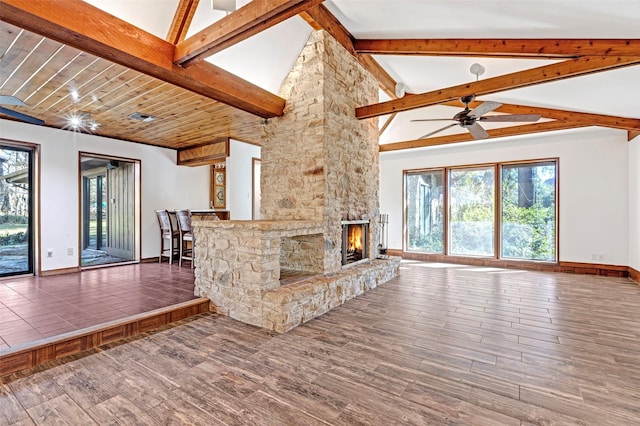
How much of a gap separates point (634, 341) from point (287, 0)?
14.1ft

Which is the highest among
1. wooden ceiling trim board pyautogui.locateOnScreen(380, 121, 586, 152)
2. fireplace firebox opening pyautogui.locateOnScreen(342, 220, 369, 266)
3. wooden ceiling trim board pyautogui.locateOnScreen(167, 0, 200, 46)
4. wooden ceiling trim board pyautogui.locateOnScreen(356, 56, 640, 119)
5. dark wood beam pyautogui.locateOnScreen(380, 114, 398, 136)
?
dark wood beam pyautogui.locateOnScreen(380, 114, 398, 136)

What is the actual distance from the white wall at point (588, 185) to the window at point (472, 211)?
615mm

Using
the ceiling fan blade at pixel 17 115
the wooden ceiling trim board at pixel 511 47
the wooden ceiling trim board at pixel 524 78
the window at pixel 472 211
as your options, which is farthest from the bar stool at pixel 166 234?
the window at pixel 472 211

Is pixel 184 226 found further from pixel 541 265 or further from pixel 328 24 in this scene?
pixel 541 265

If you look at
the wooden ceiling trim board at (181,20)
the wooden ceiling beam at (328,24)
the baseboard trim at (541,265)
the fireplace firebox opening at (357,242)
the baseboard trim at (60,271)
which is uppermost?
the wooden ceiling beam at (328,24)

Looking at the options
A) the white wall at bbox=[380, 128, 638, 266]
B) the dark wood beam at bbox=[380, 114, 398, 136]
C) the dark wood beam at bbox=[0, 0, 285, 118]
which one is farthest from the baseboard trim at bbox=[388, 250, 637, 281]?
the dark wood beam at bbox=[0, 0, 285, 118]

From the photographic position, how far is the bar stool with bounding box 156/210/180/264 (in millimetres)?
6171

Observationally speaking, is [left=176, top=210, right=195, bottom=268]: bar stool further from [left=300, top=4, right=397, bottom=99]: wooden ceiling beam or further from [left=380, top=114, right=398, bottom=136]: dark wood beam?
[left=380, top=114, right=398, bottom=136]: dark wood beam

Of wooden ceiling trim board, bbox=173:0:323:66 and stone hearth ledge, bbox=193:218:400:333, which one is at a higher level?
wooden ceiling trim board, bbox=173:0:323:66

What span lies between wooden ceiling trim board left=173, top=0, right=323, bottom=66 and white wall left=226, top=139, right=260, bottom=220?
11.6ft

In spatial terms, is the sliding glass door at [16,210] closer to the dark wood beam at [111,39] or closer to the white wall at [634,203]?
the dark wood beam at [111,39]

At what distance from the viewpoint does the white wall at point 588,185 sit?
5.82 meters

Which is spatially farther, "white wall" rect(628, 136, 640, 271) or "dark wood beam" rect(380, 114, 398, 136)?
"dark wood beam" rect(380, 114, 398, 136)

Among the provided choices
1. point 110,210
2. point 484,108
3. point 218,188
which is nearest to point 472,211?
point 484,108
